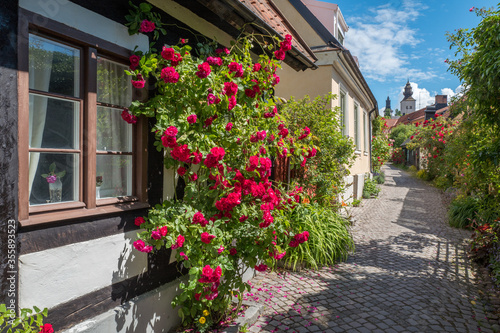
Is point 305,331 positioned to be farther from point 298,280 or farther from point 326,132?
point 326,132

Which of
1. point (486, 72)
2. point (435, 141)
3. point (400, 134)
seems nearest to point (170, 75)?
point (486, 72)

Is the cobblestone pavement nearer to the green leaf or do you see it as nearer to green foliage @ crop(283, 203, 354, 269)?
green foliage @ crop(283, 203, 354, 269)

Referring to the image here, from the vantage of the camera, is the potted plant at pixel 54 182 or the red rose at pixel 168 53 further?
the red rose at pixel 168 53

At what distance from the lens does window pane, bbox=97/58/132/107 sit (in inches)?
106

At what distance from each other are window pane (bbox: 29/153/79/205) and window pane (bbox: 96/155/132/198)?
24cm

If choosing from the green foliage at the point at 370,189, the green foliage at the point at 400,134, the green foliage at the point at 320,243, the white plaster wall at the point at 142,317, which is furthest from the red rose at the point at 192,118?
the green foliage at the point at 400,134

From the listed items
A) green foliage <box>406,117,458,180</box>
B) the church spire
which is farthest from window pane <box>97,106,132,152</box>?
the church spire

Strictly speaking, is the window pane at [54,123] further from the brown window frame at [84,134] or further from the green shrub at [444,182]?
the green shrub at [444,182]

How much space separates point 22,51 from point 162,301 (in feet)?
7.79

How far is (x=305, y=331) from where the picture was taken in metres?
3.38

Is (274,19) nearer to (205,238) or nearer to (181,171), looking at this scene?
(181,171)

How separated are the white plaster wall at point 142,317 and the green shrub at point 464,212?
7.38 meters

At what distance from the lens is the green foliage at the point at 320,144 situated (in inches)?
239

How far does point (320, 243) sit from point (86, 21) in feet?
13.8
